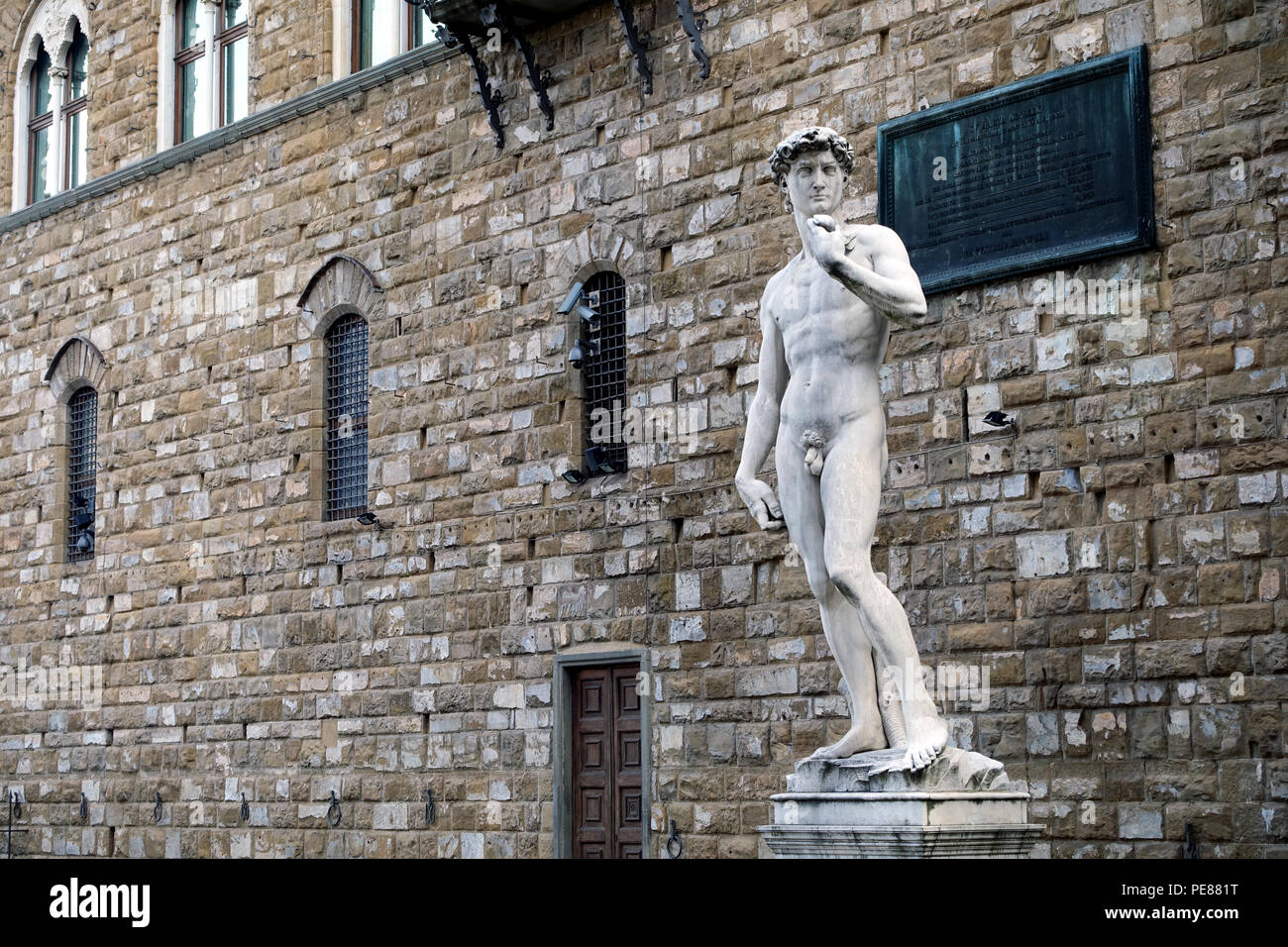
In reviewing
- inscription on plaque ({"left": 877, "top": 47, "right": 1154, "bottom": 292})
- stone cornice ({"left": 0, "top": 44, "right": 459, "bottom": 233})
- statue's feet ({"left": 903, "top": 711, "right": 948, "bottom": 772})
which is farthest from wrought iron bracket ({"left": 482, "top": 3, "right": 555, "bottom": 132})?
statue's feet ({"left": 903, "top": 711, "right": 948, "bottom": 772})

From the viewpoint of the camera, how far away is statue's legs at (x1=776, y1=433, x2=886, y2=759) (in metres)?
8.55

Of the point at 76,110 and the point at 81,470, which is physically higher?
the point at 76,110

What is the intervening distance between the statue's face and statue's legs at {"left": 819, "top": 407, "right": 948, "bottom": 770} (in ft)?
3.21

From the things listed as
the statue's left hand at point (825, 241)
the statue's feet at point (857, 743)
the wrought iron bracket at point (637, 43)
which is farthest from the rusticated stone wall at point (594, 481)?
the statue's left hand at point (825, 241)

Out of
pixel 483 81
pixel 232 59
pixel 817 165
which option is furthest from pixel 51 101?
pixel 817 165

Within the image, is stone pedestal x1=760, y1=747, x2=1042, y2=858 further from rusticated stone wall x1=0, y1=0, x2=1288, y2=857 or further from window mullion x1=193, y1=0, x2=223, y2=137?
window mullion x1=193, y1=0, x2=223, y2=137

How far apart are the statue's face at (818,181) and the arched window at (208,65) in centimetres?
1041

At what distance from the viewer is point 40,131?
21297 mm

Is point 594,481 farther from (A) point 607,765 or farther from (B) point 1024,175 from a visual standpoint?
(B) point 1024,175

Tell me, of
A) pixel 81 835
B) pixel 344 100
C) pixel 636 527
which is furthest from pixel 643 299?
pixel 81 835

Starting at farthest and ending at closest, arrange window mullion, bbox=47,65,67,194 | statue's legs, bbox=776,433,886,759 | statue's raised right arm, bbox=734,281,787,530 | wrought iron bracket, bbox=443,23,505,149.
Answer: window mullion, bbox=47,65,67,194, wrought iron bracket, bbox=443,23,505,149, statue's raised right arm, bbox=734,281,787,530, statue's legs, bbox=776,433,886,759

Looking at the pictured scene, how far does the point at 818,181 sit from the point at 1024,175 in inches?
133

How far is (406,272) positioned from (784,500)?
7.84 m
